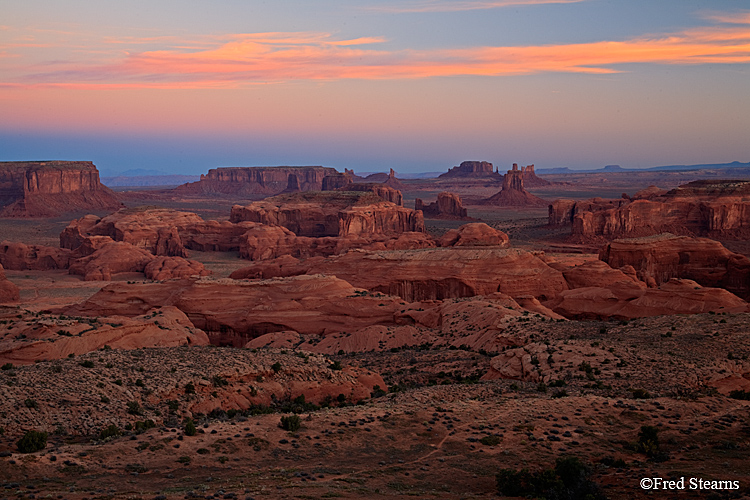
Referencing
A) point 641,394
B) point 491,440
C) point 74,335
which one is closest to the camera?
point 491,440

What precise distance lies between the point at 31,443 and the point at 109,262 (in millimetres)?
60907

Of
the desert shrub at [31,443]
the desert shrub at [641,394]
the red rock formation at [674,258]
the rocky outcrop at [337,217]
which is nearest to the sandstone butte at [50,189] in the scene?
the rocky outcrop at [337,217]

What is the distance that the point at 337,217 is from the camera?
4459 inches

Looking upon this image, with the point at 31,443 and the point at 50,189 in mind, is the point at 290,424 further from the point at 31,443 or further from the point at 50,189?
the point at 50,189

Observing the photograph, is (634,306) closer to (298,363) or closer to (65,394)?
(298,363)

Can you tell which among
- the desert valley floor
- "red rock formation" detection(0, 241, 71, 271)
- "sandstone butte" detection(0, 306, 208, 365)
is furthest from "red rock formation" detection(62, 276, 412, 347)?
"red rock formation" detection(0, 241, 71, 271)

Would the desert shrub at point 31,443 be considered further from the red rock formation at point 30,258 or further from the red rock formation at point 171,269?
the red rock formation at point 30,258

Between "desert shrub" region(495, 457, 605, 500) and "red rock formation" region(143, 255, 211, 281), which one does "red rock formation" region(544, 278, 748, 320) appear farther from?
"red rock formation" region(143, 255, 211, 281)

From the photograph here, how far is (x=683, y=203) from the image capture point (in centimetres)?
10569

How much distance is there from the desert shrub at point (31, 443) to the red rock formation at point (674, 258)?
51803mm

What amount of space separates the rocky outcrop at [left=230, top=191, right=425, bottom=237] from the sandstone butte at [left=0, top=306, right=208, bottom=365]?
2822 inches

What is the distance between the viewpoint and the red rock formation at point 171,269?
70.2 m

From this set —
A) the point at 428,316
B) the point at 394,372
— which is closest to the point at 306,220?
the point at 428,316

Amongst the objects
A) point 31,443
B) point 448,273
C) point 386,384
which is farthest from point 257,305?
point 31,443
